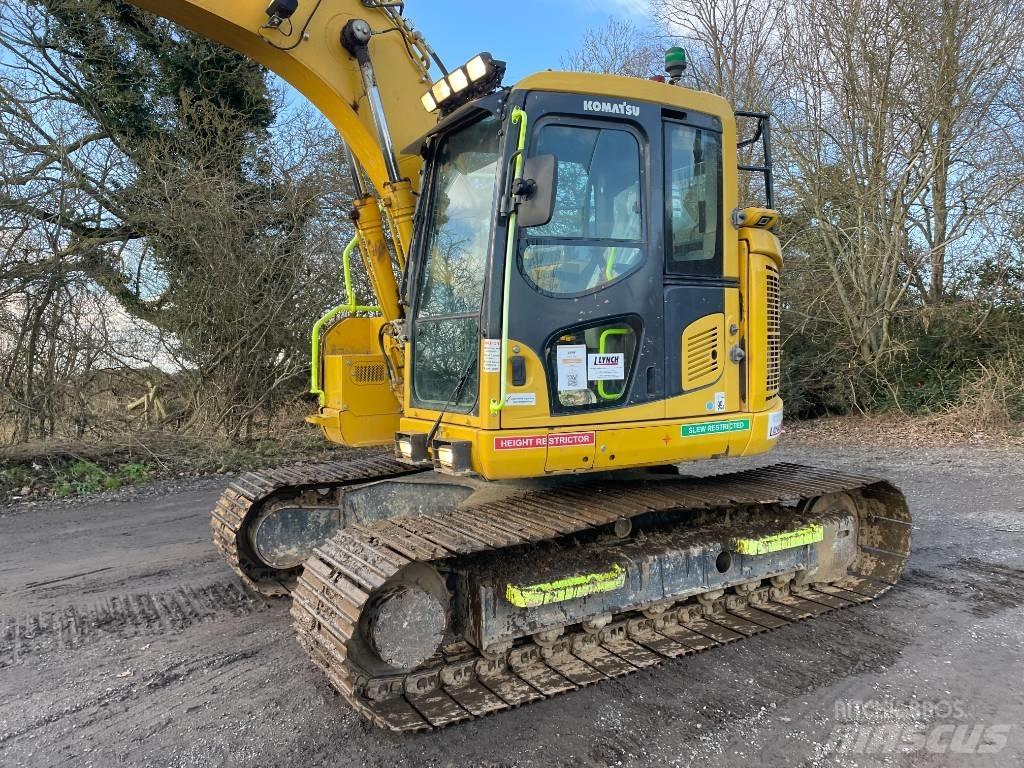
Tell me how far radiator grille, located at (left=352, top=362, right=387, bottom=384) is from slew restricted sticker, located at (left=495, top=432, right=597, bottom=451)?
164 centimetres

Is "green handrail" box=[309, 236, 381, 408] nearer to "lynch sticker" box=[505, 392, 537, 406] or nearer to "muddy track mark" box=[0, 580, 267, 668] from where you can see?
"muddy track mark" box=[0, 580, 267, 668]

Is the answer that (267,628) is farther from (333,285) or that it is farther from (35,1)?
(35,1)

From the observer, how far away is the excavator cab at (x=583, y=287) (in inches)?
138

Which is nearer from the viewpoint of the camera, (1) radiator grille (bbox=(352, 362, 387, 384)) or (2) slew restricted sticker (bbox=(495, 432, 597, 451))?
(2) slew restricted sticker (bbox=(495, 432, 597, 451))

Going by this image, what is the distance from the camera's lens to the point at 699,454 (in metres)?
4.07

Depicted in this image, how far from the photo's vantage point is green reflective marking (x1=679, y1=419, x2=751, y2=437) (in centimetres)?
399

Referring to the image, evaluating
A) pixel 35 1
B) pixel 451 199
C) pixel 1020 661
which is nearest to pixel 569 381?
pixel 451 199

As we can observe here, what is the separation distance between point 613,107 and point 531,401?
162 centimetres

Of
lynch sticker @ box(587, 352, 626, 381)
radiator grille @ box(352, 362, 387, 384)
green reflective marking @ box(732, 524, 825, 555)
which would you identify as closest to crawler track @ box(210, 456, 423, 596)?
radiator grille @ box(352, 362, 387, 384)

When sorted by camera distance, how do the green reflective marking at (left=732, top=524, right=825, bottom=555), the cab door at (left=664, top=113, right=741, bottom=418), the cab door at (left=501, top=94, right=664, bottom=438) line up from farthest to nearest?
the green reflective marking at (left=732, top=524, right=825, bottom=555) < the cab door at (left=664, top=113, right=741, bottom=418) < the cab door at (left=501, top=94, right=664, bottom=438)

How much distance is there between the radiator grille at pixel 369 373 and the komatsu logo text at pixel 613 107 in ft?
7.02

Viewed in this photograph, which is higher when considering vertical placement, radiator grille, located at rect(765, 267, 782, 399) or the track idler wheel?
radiator grille, located at rect(765, 267, 782, 399)

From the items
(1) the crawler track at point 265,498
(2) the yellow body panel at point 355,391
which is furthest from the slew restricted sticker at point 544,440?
(1) the crawler track at point 265,498

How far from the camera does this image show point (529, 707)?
333cm
